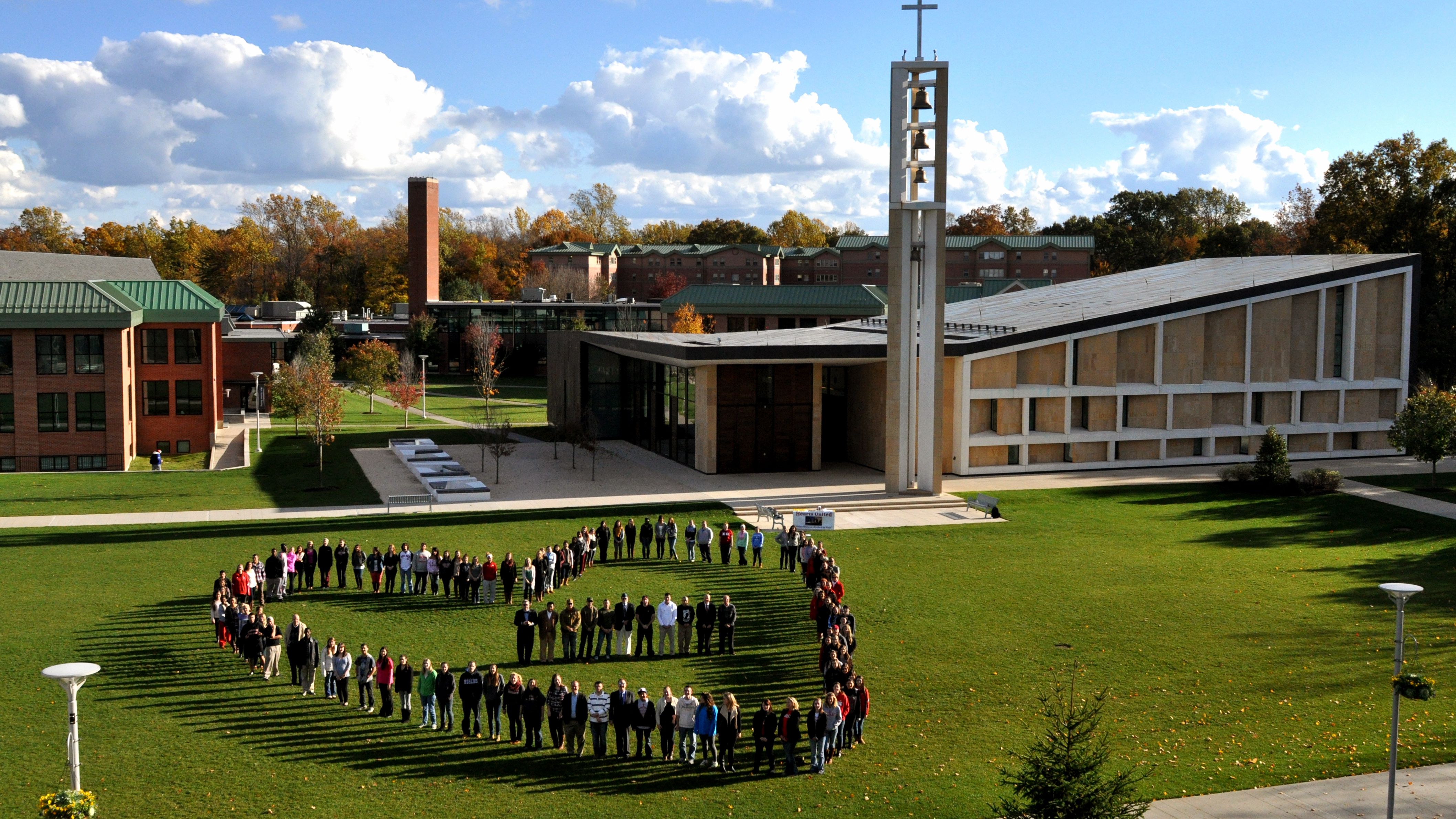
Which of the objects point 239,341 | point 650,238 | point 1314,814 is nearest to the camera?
point 1314,814

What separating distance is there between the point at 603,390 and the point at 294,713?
38247 mm

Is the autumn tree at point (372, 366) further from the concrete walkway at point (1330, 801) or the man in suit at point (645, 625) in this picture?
the concrete walkway at point (1330, 801)

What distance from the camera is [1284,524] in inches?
1364

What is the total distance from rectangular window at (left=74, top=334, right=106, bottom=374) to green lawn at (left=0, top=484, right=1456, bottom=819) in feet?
52.6

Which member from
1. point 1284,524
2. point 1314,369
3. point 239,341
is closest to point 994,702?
point 1284,524

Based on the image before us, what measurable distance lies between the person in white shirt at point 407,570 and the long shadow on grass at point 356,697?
2.03ft

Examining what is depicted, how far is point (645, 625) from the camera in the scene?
21344mm

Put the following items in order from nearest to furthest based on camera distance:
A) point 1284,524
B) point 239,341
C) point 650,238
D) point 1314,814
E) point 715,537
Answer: point 1314,814 < point 715,537 < point 1284,524 < point 239,341 < point 650,238

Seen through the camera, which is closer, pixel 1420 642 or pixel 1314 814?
pixel 1314 814

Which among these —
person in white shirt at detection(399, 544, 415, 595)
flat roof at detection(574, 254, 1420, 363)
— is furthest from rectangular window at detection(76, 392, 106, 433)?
person in white shirt at detection(399, 544, 415, 595)

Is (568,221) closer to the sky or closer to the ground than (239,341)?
closer to the sky

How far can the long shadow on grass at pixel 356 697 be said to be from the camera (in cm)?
1599

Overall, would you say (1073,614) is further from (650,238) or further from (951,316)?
(650,238)

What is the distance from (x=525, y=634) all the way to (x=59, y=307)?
3385 cm
